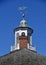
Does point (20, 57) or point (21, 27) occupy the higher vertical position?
point (21, 27)

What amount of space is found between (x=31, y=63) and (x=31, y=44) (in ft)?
146

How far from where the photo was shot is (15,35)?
74375 millimetres

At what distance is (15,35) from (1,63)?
45451 mm

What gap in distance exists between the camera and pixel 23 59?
94.9ft

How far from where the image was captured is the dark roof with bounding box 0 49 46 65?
93.8ft

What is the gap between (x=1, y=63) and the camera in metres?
29.0

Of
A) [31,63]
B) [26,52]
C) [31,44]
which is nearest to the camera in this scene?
[31,63]

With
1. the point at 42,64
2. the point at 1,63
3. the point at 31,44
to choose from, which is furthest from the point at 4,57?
the point at 31,44

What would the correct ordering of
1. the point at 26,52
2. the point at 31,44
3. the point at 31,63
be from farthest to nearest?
the point at 31,44 < the point at 26,52 < the point at 31,63

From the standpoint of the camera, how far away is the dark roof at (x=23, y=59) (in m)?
28.6

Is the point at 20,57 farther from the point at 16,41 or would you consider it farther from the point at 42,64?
the point at 16,41

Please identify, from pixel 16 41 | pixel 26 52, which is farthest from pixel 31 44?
pixel 26 52

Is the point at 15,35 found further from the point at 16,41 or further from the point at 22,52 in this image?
the point at 22,52

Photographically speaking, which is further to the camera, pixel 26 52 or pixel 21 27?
pixel 21 27
